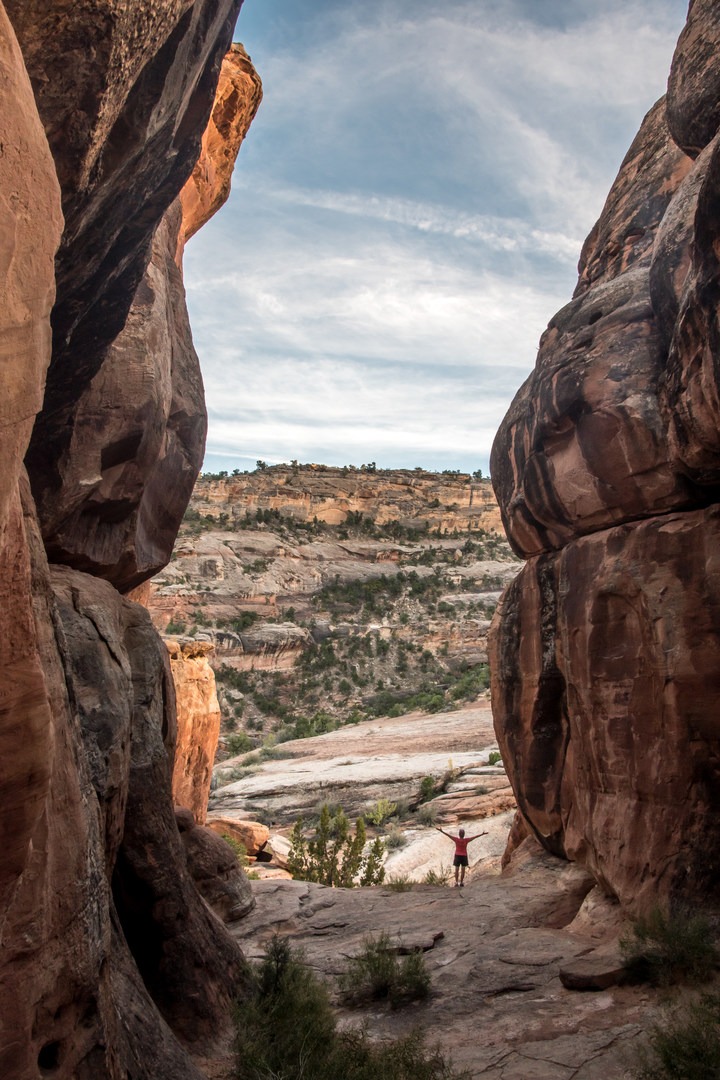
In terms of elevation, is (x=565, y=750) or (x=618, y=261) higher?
(x=618, y=261)

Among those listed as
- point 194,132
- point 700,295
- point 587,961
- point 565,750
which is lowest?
point 587,961

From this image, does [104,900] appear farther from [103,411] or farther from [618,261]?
[618,261]

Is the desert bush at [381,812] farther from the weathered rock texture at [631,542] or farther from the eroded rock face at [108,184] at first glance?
the eroded rock face at [108,184]

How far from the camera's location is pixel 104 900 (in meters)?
5.00

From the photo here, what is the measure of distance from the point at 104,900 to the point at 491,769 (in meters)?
22.5

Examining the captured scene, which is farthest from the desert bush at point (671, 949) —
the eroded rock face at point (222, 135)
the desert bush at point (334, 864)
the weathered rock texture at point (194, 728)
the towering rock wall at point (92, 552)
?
the eroded rock face at point (222, 135)

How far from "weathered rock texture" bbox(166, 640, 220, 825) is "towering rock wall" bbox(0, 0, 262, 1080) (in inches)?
349

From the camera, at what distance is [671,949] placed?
7.64m

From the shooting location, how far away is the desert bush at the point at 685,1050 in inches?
213

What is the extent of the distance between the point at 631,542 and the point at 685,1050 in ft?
19.5

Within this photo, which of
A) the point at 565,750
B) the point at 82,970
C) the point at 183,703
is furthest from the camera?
the point at 183,703

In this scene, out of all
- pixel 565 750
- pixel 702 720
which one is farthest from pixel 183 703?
pixel 702 720

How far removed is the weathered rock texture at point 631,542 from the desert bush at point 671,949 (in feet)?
2.00

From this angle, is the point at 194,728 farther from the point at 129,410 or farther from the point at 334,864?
the point at 129,410
